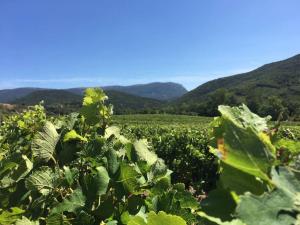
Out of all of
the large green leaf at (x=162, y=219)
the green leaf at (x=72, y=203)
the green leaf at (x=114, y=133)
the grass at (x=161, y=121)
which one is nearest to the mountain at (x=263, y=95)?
the grass at (x=161, y=121)

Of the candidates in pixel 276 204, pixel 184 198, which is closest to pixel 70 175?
pixel 184 198

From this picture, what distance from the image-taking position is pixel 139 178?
5.20ft

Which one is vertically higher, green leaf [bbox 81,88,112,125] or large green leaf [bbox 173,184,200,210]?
green leaf [bbox 81,88,112,125]

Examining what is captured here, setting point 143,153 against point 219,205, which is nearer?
point 219,205

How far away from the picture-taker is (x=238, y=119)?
104 cm

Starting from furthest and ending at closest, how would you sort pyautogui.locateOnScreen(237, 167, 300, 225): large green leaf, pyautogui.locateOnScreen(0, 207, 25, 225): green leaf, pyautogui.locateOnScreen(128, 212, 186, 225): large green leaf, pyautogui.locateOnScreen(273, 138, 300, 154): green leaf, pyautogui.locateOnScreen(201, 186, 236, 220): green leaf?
pyautogui.locateOnScreen(0, 207, 25, 225): green leaf, pyautogui.locateOnScreen(128, 212, 186, 225): large green leaf, pyautogui.locateOnScreen(273, 138, 300, 154): green leaf, pyautogui.locateOnScreen(201, 186, 236, 220): green leaf, pyautogui.locateOnScreen(237, 167, 300, 225): large green leaf

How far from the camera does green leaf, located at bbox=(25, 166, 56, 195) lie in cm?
157

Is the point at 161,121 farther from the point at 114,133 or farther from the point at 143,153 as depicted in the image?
the point at 143,153

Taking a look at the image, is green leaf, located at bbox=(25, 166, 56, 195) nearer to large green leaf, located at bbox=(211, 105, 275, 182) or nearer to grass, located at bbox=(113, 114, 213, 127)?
large green leaf, located at bbox=(211, 105, 275, 182)

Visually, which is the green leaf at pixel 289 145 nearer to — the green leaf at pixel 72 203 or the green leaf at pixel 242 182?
the green leaf at pixel 242 182

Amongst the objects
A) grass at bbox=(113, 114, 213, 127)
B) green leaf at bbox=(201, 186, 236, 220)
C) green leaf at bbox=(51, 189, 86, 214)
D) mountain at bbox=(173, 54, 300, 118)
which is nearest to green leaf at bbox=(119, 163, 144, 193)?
green leaf at bbox=(51, 189, 86, 214)

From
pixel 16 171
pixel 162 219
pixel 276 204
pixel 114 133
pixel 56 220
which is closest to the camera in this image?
pixel 276 204

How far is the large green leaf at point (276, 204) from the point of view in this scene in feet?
2.25

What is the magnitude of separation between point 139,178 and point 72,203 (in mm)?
283
